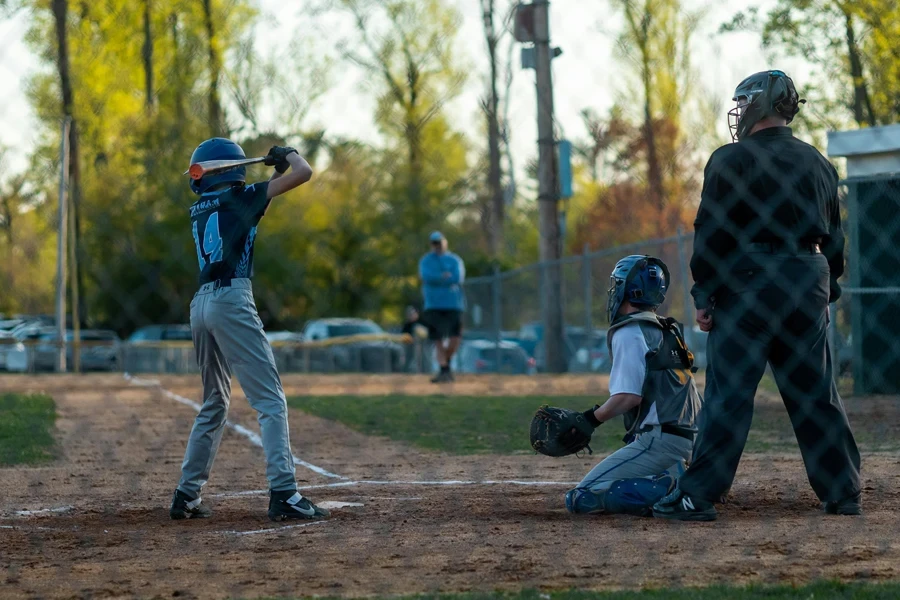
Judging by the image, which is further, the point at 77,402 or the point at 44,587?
the point at 77,402

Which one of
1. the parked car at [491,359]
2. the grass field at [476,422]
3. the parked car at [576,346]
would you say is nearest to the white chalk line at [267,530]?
the grass field at [476,422]

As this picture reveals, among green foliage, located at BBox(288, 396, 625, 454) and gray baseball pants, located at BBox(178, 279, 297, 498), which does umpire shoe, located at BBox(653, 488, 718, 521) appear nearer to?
gray baseball pants, located at BBox(178, 279, 297, 498)

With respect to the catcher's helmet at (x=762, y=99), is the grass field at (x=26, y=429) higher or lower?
lower

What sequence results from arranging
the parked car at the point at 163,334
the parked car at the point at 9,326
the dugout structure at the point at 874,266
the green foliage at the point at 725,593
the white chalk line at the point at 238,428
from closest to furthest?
the green foliage at the point at 725,593 → the white chalk line at the point at 238,428 → the dugout structure at the point at 874,266 → the parked car at the point at 9,326 → the parked car at the point at 163,334

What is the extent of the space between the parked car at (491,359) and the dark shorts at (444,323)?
5.66 metres

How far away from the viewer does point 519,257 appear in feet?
111

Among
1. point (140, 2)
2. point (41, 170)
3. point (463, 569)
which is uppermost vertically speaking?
point (140, 2)

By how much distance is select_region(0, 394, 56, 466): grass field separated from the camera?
8.45 metres

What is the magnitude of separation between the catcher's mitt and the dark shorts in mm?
10360

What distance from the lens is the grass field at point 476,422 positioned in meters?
8.85

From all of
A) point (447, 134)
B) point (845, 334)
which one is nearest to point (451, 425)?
point (447, 134)

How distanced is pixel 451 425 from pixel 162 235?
3202 mm

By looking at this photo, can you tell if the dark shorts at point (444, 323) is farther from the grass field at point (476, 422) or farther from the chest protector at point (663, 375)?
the chest protector at point (663, 375)

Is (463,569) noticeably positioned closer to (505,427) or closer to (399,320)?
(505,427)
